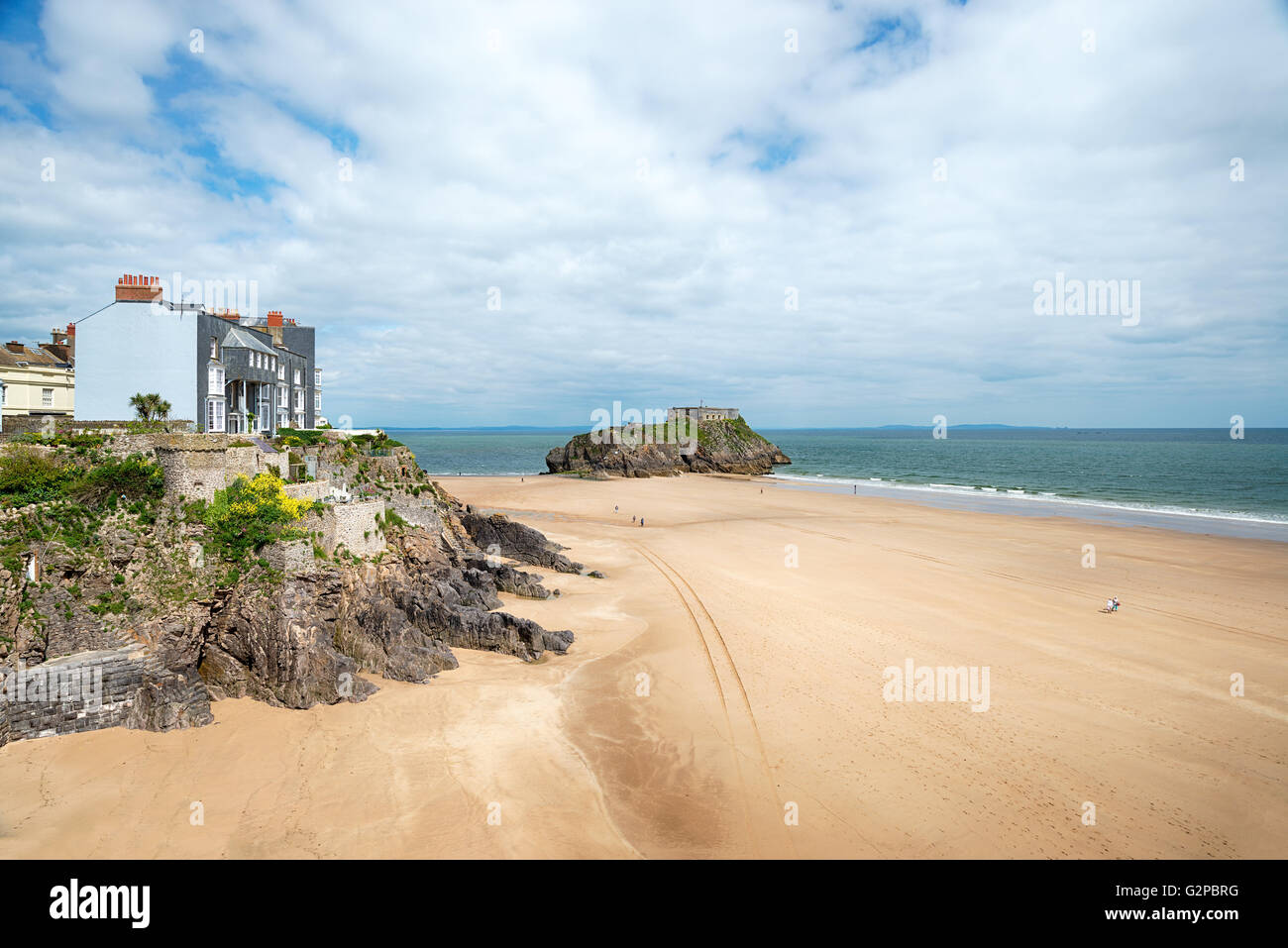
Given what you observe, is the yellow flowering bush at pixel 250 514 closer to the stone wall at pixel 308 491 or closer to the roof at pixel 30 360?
the stone wall at pixel 308 491

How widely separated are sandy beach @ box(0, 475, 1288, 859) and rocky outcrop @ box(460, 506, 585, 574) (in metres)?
4.75

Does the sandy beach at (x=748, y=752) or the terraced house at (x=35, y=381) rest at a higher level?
the terraced house at (x=35, y=381)

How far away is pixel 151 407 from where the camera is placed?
22.7 m

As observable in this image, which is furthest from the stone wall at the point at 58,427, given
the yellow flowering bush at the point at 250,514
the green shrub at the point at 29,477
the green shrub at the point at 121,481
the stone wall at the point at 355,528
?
the stone wall at the point at 355,528

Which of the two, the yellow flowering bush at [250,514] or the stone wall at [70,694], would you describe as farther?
the yellow flowering bush at [250,514]

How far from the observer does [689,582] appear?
84.1ft

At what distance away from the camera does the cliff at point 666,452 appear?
81000mm

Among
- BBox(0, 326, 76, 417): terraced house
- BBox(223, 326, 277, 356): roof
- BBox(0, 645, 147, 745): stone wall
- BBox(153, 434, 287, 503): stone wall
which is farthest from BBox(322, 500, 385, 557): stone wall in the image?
BBox(0, 326, 76, 417): terraced house

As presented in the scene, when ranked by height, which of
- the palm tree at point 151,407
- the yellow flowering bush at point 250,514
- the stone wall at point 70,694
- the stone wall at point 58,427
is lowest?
the stone wall at point 70,694

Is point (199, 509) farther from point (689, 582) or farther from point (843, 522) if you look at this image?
point (843, 522)

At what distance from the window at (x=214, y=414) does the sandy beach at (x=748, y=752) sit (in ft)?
52.6

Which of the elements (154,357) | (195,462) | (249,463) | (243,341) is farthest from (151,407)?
(195,462)

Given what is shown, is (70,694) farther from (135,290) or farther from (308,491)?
(135,290)
